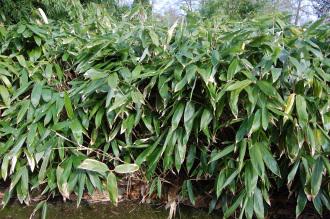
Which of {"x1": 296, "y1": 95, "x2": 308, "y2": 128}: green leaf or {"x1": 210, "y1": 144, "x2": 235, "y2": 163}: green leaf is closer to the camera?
{"x1": 296, "y1": 95, "x2": 308, "y2": 128}: green leaf

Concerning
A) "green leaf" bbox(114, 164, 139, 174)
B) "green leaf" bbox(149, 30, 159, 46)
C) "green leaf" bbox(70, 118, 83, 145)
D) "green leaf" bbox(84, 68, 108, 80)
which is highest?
"green leaf" bbox(149, 30, 159, 46)

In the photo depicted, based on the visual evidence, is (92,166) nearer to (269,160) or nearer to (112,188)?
(112,188)

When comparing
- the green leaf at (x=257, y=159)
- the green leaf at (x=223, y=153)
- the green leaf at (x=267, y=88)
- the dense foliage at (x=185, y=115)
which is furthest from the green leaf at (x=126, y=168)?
the green leaf at (x=267, y=88)

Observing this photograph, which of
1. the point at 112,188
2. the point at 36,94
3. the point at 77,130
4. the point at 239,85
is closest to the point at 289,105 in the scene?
the point at 239,85

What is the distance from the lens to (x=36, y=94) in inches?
70.8

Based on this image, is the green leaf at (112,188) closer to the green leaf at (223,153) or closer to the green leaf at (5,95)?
the green leaf at (223,153)

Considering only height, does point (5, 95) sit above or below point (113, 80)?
below

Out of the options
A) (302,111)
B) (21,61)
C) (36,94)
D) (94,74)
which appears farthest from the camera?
(21,61)

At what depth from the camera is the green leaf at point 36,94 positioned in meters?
1.78

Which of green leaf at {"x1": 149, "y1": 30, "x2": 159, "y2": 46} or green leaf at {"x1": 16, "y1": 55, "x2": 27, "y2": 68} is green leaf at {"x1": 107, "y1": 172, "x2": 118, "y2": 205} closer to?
green leaf at {"x1": 149, "y1": 30, "x2": 159, "y2": 46}

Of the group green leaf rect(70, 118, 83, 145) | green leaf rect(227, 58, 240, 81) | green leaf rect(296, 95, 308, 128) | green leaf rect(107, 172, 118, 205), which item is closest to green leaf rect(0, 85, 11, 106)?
green leaf rect(70, 118, 83, 145)

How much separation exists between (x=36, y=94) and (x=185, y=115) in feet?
2.63

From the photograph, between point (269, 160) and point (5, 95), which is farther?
point (5, 95)

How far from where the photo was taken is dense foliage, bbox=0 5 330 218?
1.42 metres
